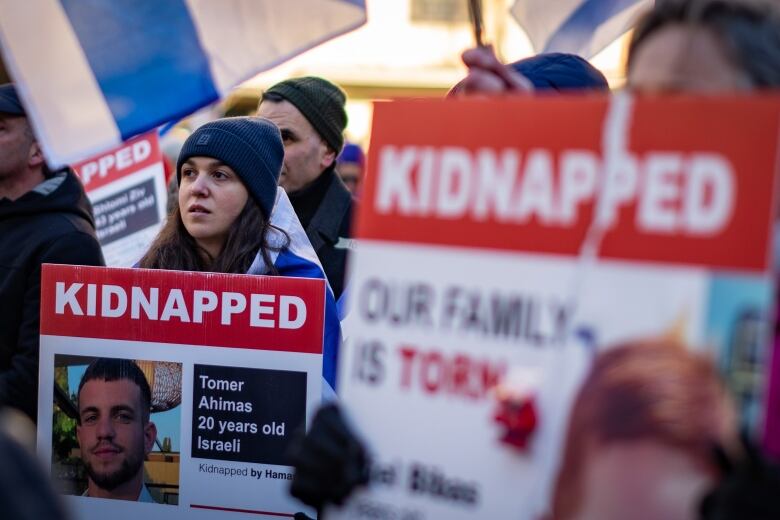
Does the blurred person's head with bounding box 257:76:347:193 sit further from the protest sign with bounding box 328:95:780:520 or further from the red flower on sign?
the red flower on sign

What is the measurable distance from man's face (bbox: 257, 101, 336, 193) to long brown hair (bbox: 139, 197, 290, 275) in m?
1.18

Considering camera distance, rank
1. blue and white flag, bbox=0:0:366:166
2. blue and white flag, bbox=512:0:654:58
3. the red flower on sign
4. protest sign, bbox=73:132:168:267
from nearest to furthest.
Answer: the red flower on sign → blue and white flag, bbox=0:0:366:166 → blue and white flag, bbox=512:0:654:58 → protest sign, bbox=73:132:168:267

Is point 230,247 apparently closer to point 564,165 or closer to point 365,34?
point 564,165

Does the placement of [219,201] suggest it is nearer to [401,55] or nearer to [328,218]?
[328,218]

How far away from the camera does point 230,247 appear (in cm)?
389

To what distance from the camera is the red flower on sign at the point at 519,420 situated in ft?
5.67

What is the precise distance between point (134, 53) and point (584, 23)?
85.7 inches

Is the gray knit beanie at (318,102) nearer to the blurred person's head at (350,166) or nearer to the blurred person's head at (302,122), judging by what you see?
the blurred person's head at (302,122)

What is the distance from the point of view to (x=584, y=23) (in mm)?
4766

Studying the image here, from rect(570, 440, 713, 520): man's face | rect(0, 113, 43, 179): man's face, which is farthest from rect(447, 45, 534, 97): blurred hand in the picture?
rect(0, 113, 43, 179): man's face

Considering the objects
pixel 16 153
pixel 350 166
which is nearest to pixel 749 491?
pixel 16 153

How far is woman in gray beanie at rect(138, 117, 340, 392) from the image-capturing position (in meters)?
3.90

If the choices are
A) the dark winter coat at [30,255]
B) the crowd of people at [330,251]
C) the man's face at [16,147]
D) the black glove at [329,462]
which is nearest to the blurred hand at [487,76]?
the crowd of people at [330,251]

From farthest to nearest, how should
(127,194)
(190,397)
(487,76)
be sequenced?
(127,194) < (190,397) < (487,76)
